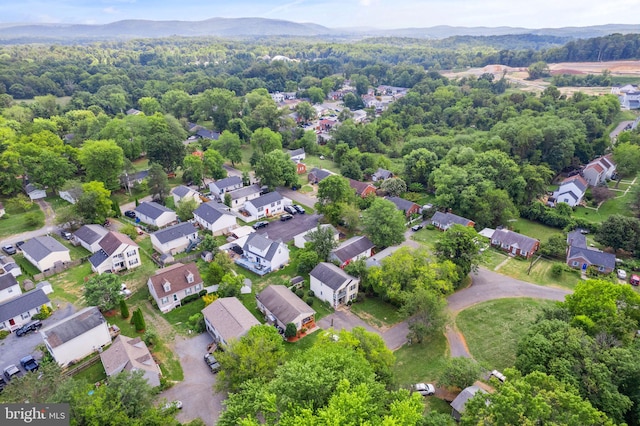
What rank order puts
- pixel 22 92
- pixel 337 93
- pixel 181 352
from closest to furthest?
pixel 181 352
pixel 22 92
pixel 337 93

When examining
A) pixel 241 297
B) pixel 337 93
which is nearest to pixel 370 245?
pixel 241 297

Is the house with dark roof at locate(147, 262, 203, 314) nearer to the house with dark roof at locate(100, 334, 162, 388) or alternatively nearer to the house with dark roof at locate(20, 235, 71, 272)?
the house with dark roof at locate(100, 334, 162, 388)

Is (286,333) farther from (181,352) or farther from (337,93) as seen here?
(337,93)

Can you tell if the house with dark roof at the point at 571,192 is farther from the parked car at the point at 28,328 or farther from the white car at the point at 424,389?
the parked car at the point at 28,328

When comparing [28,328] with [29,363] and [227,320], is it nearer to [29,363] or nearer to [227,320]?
[29,363]

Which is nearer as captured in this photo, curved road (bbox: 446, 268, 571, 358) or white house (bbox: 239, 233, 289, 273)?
curved road (bbox: 446, 268, 571, 358)

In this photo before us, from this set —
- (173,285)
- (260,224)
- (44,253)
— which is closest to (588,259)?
(260,224)

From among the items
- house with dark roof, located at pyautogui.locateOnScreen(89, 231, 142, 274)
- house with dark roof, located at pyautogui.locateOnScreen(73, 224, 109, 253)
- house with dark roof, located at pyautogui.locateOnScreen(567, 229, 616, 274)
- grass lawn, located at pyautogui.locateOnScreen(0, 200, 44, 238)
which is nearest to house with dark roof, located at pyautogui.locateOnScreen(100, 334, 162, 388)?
house with dark roof, located at pyautogui.locateOnScreen(89, 231, 142, 274)
